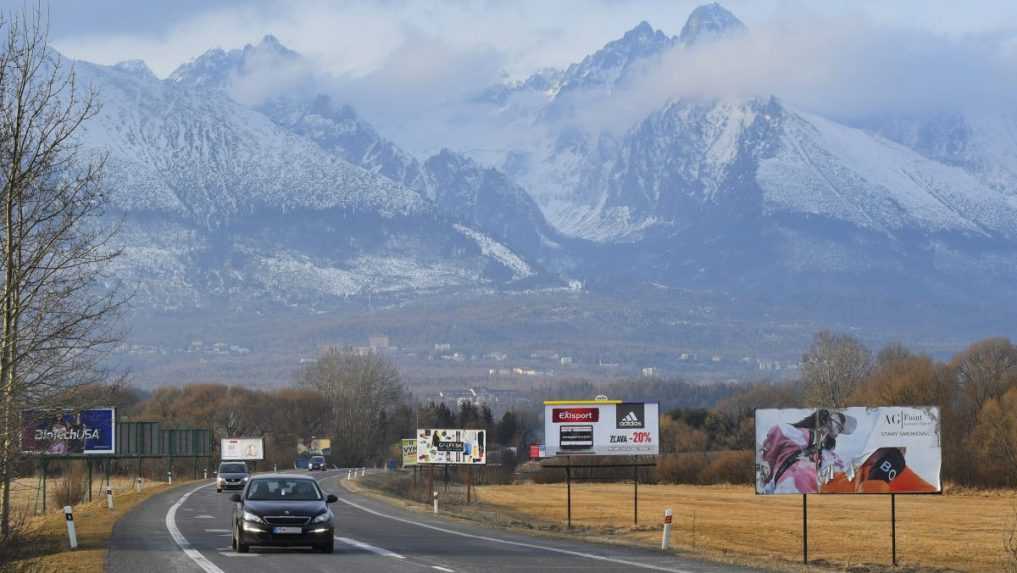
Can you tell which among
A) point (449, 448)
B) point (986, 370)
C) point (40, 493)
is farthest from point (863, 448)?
point (986, 370)

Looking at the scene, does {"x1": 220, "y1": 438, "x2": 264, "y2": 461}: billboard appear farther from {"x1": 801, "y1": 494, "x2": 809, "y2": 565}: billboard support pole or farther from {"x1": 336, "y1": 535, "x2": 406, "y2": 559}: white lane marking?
{"x1": 801, "y1": 494, "x2": 809, "y2": 565}: billboard support pole

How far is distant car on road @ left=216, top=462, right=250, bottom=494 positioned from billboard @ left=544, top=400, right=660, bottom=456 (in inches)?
1182

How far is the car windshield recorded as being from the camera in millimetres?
38688

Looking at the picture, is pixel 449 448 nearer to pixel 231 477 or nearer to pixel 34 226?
pixel 231 477

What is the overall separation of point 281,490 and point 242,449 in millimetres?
98660

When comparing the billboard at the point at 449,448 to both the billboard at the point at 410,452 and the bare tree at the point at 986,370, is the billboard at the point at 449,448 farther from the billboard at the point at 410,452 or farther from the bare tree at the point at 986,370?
the bare tree at the point at 986,370

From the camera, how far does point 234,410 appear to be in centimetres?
19075

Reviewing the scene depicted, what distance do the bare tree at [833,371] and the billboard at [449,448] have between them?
84854mm

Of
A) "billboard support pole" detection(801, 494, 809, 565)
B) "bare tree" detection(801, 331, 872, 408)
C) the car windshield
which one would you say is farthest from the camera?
"bare tree" detection(801, 331, 872, 408)

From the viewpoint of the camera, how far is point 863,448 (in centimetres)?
3822

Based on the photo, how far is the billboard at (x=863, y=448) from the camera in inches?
1501

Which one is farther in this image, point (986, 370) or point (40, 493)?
point (986, 370)

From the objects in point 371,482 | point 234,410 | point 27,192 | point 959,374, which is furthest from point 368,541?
point 234,410

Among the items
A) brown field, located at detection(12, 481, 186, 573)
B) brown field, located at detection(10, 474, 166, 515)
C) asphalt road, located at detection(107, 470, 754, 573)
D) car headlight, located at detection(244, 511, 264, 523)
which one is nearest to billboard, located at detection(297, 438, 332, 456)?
brown field, located at detection(10, 474, 166, 515)
